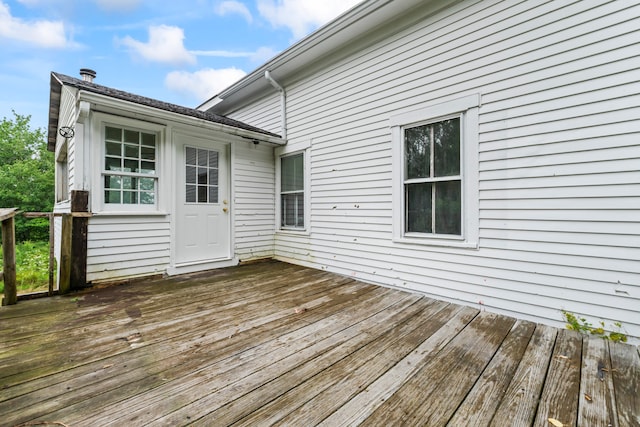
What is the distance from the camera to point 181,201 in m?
4.41

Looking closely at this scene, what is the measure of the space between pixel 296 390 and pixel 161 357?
1.09 metres

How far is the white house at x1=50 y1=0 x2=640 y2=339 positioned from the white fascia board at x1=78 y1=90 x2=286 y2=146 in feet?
0.07

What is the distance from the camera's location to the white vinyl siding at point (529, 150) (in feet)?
7.23

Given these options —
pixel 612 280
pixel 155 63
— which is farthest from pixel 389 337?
pixel 155 63

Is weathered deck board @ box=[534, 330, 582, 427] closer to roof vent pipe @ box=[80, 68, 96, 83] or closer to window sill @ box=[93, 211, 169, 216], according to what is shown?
window sill @ box=[93, 211, 169, 216]

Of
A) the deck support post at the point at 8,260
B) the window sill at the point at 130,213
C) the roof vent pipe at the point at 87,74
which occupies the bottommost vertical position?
the deck support post at the point at 8,260

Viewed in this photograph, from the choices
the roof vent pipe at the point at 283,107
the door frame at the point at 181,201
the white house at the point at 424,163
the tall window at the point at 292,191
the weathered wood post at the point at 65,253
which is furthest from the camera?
the roof vent pipe at the point at 283,107

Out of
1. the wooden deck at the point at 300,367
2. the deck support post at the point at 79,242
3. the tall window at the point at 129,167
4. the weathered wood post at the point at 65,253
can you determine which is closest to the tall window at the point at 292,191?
the tall window at the point at 129,167

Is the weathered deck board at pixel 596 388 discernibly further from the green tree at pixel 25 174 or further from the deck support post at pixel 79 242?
the green tree at pixel 25 174

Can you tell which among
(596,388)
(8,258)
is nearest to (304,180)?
(8,258)

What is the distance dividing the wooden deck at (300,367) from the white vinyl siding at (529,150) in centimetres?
42

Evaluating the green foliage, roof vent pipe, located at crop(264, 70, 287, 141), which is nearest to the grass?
roof vent pipe, located at crop(264, 70, 287, 141)

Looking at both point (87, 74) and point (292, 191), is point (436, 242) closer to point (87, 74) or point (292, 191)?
point (292, 191)

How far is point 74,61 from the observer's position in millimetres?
16453
